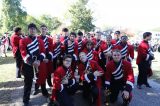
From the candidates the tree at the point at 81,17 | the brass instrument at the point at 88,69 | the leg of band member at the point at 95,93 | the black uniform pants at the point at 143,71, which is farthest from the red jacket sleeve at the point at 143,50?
the tree at the point at 81,17

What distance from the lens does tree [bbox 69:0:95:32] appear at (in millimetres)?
43750

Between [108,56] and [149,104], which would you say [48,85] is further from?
[149,104]

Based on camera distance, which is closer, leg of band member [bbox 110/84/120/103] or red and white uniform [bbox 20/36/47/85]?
red and white uniform [bbox 20/36/47/85]

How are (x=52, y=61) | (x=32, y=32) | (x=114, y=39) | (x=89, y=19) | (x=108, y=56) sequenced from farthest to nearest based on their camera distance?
(x=89, y=19) < (x=114, y=39) < (x=108, y=56) < (x=52, y=61) < (x=32, y=32)

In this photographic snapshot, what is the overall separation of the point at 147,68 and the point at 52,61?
351 centimetres

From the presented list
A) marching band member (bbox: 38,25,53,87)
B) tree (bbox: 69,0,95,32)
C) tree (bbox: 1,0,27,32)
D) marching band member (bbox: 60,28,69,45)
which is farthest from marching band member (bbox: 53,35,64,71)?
tree (bbox: 1,0,27,32)

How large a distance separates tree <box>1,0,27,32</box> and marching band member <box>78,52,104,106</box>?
161 ft

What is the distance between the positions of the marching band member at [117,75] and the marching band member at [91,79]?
10.9 inches

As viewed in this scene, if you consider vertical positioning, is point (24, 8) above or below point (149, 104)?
above

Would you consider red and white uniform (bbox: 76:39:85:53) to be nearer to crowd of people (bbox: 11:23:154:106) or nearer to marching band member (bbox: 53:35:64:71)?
marching band member (bbox: 53:35:64:71)

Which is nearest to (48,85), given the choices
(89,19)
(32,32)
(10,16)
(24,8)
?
(32,32)

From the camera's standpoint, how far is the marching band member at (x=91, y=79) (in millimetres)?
8359

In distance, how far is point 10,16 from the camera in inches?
2251

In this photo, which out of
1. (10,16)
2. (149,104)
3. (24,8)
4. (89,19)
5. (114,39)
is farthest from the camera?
(24,8)
